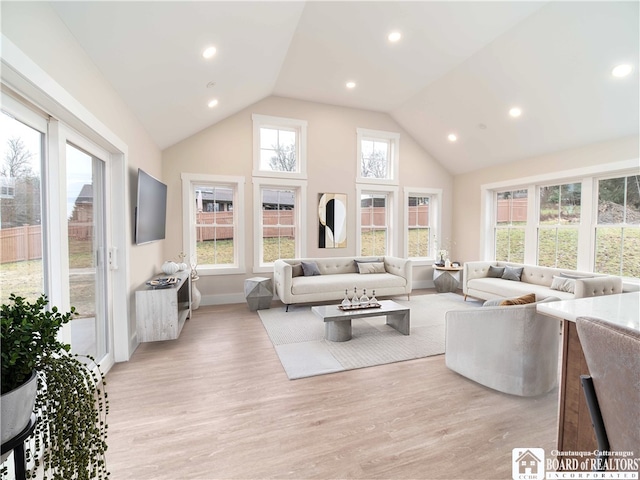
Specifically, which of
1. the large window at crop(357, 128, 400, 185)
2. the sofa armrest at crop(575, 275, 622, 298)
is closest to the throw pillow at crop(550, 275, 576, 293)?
the sofa armrest at crop(575, 275, 622, 298)

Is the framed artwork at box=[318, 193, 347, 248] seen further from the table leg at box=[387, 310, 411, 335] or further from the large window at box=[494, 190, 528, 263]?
the large window at box=[494, 190, 528, 263]

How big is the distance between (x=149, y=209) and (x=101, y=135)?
1226mm

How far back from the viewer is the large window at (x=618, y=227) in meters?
3.84

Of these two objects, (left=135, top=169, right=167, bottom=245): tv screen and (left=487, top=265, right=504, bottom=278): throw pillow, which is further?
(left=487, top=265, right=504, bottom=278): throw pillow

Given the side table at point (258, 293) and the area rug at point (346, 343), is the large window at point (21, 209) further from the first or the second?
the side table at point (258, 293)

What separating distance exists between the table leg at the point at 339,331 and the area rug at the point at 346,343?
6 cm

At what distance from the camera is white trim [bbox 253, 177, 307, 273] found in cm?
509

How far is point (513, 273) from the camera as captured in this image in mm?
4879

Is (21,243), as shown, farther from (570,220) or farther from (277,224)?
(570,220)

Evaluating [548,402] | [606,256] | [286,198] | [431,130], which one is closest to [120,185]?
[286,198]

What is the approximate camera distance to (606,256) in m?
4.11

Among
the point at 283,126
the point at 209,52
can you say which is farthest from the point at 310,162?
the point at 209,52

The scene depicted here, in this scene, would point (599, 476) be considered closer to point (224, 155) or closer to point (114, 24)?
point (114, 24)

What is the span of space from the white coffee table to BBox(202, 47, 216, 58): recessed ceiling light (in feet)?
9.52
